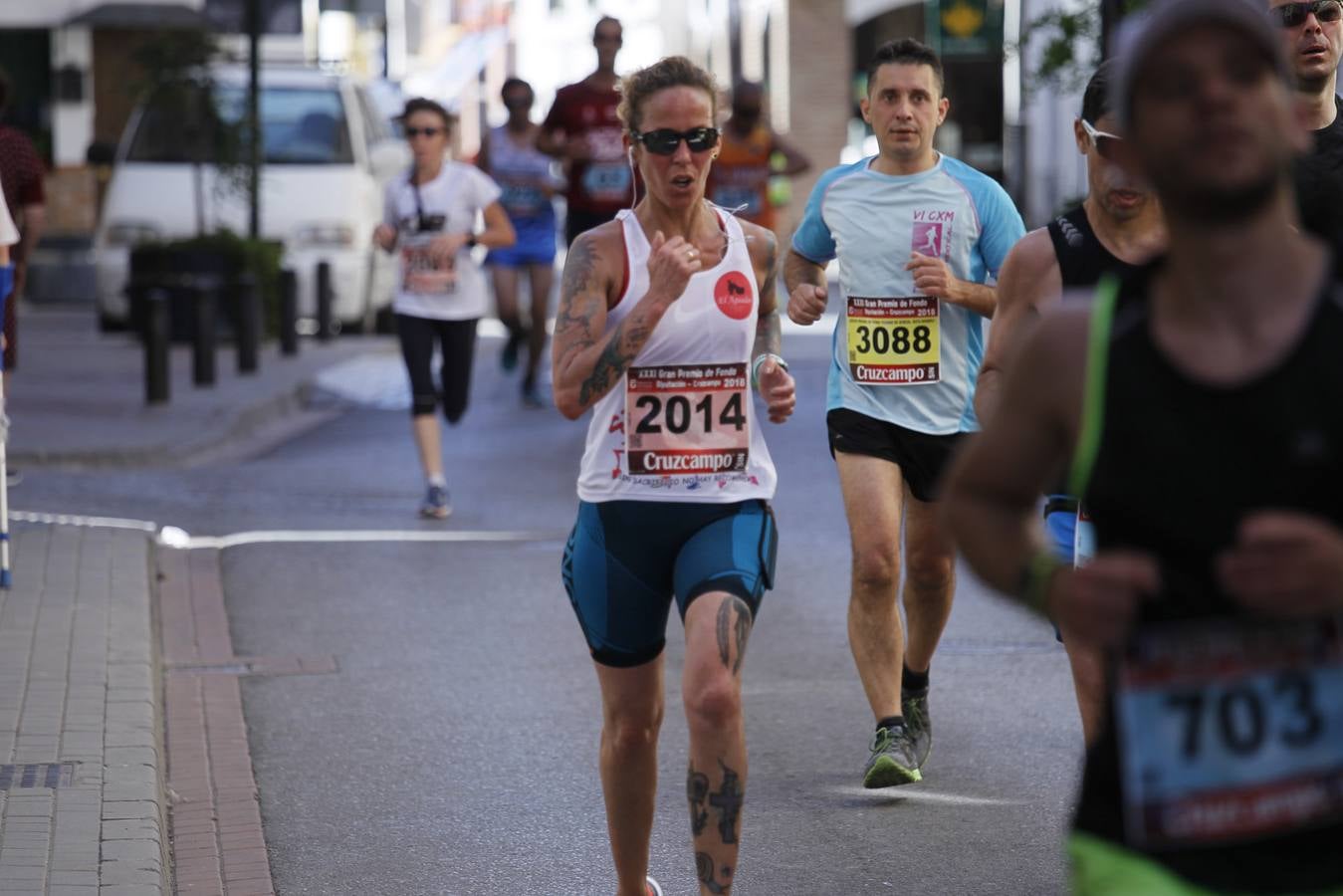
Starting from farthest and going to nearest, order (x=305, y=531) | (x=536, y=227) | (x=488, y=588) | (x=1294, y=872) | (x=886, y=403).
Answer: (x=536, y=227), (x=305, y=531), (x=488, y=588), (x=886, y=403), (x=1294, y=872)

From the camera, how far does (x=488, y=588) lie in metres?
9.91

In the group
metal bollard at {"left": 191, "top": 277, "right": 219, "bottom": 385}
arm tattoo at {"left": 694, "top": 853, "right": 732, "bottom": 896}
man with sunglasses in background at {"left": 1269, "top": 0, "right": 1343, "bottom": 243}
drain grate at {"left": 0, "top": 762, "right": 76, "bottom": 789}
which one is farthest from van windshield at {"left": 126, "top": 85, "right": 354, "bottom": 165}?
arm tattoo at {"left": 694, "top": 853, "right": 732, "bottom": 896}

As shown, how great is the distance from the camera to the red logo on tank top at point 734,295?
505 centimetres

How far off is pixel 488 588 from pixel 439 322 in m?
2.28

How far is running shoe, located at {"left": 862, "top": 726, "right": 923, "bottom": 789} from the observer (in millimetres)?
6500

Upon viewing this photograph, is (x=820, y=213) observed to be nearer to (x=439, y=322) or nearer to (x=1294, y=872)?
(x=1294, y=872)

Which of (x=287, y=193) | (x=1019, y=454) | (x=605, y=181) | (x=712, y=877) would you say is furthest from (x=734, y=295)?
(x=287, y=193)

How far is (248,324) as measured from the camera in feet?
59.6

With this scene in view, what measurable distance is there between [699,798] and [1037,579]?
6.54 feet

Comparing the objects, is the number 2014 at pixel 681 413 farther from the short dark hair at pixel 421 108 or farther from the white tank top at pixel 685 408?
the short dark hair at pixel 421 108

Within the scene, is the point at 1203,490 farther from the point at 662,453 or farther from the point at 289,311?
the point at 289,311

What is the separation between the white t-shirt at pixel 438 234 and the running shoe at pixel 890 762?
18.6 feet

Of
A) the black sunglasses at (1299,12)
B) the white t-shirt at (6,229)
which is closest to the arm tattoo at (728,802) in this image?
the black sunglasses at (1299,12)

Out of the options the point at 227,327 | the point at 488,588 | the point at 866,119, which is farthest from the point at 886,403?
the point at 227,327
